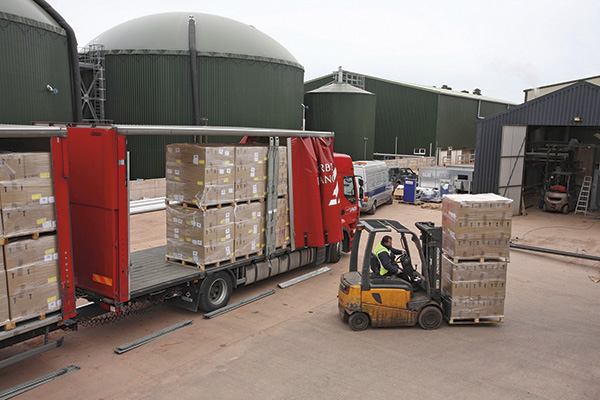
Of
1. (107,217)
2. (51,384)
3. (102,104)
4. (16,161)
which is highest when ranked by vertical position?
(102,104)

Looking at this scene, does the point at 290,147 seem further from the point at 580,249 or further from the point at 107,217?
the point at 580,249

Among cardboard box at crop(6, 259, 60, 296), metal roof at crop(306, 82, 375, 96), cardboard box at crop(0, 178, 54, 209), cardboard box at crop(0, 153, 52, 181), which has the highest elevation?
metal roof at crop(306, 82, 375, 96)

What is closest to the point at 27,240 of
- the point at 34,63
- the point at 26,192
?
the point at 26,192

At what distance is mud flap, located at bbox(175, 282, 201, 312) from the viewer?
9.96 m

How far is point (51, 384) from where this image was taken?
7262 millimetres

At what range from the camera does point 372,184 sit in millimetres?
22844

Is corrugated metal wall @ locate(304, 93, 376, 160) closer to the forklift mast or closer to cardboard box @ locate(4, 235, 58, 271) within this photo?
the forklift mast

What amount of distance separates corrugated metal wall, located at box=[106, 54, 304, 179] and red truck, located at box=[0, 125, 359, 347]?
1338 cm

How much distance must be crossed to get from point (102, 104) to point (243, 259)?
57.3 ft

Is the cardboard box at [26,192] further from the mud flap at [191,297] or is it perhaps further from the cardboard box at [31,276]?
the mud flap at [191,297]

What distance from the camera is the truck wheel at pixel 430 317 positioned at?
371 inches

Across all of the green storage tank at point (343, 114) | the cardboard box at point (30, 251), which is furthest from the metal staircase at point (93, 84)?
the cardboard box at point (30, 251)

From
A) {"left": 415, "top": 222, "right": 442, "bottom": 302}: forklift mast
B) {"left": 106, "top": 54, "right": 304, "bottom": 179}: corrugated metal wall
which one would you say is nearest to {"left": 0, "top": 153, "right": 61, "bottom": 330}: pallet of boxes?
{"left": 415, "top": 222, "right": 442, "bottom": 302}: forklift mast

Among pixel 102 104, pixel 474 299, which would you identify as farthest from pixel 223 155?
pixel 102 104
